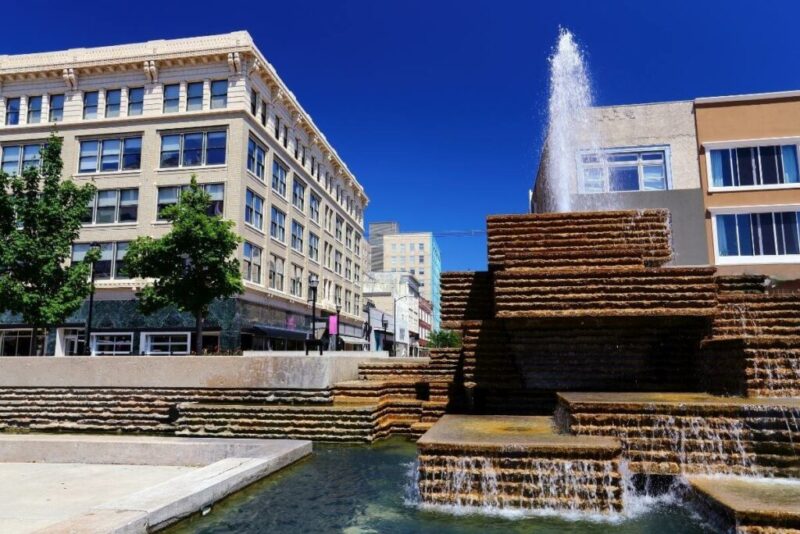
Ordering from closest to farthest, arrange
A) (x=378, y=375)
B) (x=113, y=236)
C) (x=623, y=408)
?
(x=623, y=408), (x=378, y=375), (x=113, y=236)

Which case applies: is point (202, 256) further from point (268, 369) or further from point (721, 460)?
point (721, 460)

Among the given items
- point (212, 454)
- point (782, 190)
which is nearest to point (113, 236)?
point (212, 454)

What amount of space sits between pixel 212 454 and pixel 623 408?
6.26 m

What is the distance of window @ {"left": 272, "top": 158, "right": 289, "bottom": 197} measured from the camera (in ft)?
139

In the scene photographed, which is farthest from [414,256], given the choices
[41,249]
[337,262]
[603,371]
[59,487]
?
[59,487]

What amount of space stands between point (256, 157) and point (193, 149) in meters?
4.04

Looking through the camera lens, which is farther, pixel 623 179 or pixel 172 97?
pixel 172 97

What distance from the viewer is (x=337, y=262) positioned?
5938 centimetres

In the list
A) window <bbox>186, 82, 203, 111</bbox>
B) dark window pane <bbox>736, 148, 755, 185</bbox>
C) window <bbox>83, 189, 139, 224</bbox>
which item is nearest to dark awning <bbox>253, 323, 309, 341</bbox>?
window <bbox>83, 189, 139, 224</bbox>

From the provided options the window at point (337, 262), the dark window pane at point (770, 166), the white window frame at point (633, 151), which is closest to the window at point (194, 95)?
the window at point (337, 262)

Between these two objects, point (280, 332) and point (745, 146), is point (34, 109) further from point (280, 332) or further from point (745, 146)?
point (745, 146)

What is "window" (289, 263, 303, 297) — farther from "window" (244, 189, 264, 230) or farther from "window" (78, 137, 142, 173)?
"window" (78, 137, 142, 173)

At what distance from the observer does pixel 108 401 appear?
47.4 ft

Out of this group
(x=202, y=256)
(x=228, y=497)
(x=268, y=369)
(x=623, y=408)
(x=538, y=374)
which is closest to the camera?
(x=228, y=497)
